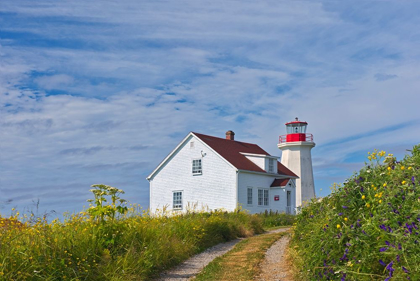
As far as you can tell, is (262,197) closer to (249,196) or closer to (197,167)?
(249,196)

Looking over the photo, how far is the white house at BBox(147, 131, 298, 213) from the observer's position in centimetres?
2977

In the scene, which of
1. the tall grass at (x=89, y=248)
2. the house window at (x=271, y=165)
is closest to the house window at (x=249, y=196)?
the house window at (x=271, y=165)

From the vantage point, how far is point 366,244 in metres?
6.34

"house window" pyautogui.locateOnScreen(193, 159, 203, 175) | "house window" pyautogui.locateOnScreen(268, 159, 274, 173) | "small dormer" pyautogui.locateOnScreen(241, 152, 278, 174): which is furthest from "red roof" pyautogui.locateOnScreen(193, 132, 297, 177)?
"house window" pyautogui.locateOnScreen(193, 159, 203, 175)

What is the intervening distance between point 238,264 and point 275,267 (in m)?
0.97

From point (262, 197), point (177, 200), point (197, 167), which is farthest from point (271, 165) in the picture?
point (177, 200)

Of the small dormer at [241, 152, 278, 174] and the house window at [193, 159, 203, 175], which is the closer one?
the house window at [193, 159, 203, 175]

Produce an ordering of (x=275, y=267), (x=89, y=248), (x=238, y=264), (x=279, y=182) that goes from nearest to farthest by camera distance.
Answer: (x=89, y=248) < (x=275, y=267) < (x=238, y=264) < (x=279, y=182)

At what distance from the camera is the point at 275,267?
33.0 ft

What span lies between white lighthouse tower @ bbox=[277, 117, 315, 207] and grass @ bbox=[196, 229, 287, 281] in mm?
23860

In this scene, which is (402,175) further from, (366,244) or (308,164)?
(308,164)

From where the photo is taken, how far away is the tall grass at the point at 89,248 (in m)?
7.70

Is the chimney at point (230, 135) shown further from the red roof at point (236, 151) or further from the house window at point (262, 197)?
→ the house window at point (262, 197)

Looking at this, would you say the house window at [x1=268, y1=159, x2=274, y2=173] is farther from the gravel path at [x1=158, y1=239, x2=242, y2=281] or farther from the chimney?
the gravel path at [x1=158, y1=239, x2=242, y2=281]
